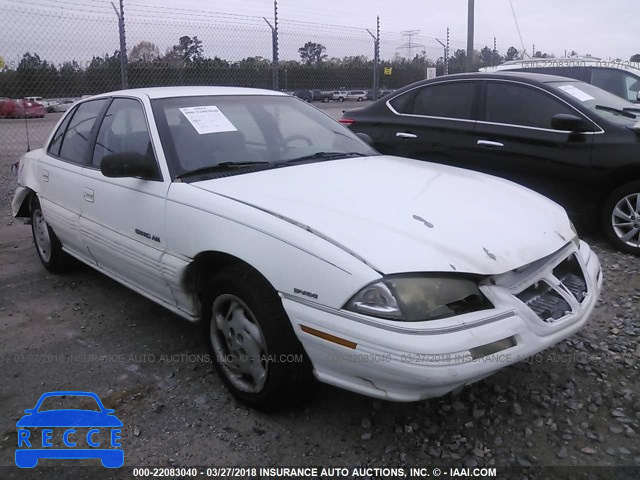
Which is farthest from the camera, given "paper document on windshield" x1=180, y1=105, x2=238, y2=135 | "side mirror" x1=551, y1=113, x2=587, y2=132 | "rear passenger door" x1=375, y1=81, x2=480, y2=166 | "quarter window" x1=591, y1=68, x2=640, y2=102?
"quarter window" x1=591, y1=68, x2=640, y2=102

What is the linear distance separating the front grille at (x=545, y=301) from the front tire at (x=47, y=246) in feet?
11.6

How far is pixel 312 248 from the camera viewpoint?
223cm

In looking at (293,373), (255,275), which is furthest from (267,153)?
(293,373)

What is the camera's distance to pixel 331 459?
2.37 metres

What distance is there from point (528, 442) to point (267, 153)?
204 centimetres

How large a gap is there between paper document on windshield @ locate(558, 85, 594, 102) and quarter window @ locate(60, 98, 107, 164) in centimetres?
402

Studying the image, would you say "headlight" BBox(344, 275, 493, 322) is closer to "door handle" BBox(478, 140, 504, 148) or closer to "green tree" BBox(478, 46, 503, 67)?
"door handle" BBox(478, 140, 504, 148)

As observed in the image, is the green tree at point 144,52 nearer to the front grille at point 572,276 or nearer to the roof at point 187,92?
the roof at point 187,92

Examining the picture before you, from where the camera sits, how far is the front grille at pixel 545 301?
234 centimetres

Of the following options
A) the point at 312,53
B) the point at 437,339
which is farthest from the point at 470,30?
the point at 437,339

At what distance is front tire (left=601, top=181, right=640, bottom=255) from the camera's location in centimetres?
465

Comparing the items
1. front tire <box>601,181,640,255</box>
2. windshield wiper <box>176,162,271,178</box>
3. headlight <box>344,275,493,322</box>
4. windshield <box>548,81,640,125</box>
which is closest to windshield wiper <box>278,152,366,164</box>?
windshield wiper <box>176,162,271,178</box>

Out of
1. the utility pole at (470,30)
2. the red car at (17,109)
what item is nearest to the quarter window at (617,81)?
the utility pole at (470,30)

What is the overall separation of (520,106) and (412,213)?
131 inches
